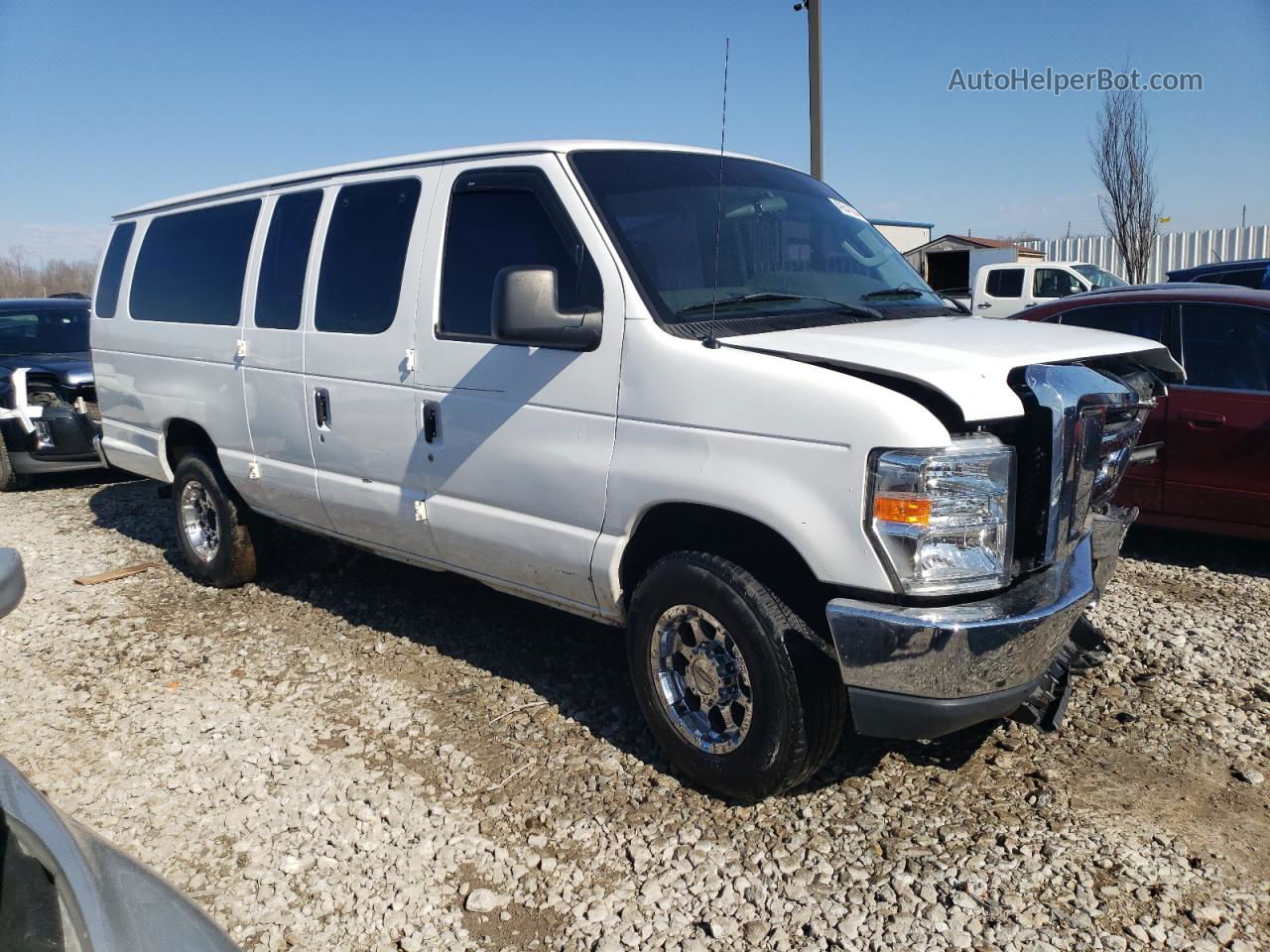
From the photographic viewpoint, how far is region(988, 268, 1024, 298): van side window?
18.2 metres

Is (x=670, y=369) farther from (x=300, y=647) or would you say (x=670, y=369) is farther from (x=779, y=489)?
(x=300, y=647)

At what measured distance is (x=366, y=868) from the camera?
10.1 feet

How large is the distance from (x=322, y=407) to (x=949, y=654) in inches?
123

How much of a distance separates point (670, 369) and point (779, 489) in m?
0.57

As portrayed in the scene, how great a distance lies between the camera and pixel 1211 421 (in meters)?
5.43

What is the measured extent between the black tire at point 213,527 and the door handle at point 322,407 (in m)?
1.34

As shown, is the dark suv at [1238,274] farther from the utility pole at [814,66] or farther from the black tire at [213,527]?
the black tire at [213,527]

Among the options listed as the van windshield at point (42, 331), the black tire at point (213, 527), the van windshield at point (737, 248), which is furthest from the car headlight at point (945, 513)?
the van windshield at point (42, 331)

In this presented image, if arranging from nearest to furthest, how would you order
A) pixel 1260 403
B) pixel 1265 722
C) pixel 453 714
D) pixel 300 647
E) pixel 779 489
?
pixel 779 489
pixel 1265 722
pixel 453 714
pixel 300 647
pixel 1260 403

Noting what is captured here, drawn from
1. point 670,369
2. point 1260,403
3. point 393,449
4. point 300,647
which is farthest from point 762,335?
point 1260,403

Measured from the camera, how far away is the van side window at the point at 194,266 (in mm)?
5285

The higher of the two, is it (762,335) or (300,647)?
(762,335)

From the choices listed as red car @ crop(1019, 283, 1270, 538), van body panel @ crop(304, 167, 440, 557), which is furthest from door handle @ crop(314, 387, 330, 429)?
red car @ crop(1019, 283, 1270, 538)

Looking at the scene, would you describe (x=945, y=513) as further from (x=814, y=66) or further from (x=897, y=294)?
(x=814, y=66)
